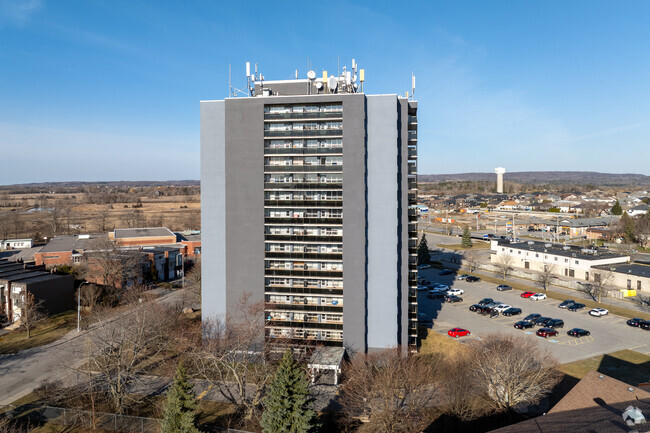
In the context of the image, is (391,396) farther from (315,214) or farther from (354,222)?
(315,214)

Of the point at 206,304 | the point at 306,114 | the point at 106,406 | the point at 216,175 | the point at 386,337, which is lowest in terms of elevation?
the point at 106,406

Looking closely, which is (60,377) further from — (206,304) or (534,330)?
(534,330)

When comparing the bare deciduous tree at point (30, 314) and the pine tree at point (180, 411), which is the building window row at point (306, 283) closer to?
the pine tree at point (180, 411)

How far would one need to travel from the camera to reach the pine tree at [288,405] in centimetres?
2339

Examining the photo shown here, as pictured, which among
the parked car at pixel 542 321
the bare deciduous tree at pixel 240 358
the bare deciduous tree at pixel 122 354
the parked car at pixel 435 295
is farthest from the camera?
the parked car at pixel 435 295

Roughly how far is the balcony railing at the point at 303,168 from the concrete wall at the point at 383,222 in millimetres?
3181

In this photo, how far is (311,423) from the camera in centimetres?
2450

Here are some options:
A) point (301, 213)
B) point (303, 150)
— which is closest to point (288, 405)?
point (301, 213)

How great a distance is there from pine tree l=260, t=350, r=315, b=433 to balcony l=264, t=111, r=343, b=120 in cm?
2091

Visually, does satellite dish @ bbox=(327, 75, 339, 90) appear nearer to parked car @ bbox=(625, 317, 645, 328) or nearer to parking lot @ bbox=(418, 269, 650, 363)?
parking lot @ bbox=(418, 269, 650, 363)

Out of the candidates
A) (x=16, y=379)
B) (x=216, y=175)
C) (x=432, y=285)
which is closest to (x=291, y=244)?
(x=216, y=175)

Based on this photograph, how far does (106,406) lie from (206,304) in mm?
11205

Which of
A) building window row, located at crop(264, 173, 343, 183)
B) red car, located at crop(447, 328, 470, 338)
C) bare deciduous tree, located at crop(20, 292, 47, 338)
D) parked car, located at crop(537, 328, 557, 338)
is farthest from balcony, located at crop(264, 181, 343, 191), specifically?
bare deciduous tree, located at crop(20, 292, 47, 338)

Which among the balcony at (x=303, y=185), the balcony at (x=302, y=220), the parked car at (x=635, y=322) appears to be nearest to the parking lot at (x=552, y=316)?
the parked car at (x=635, y=322)
